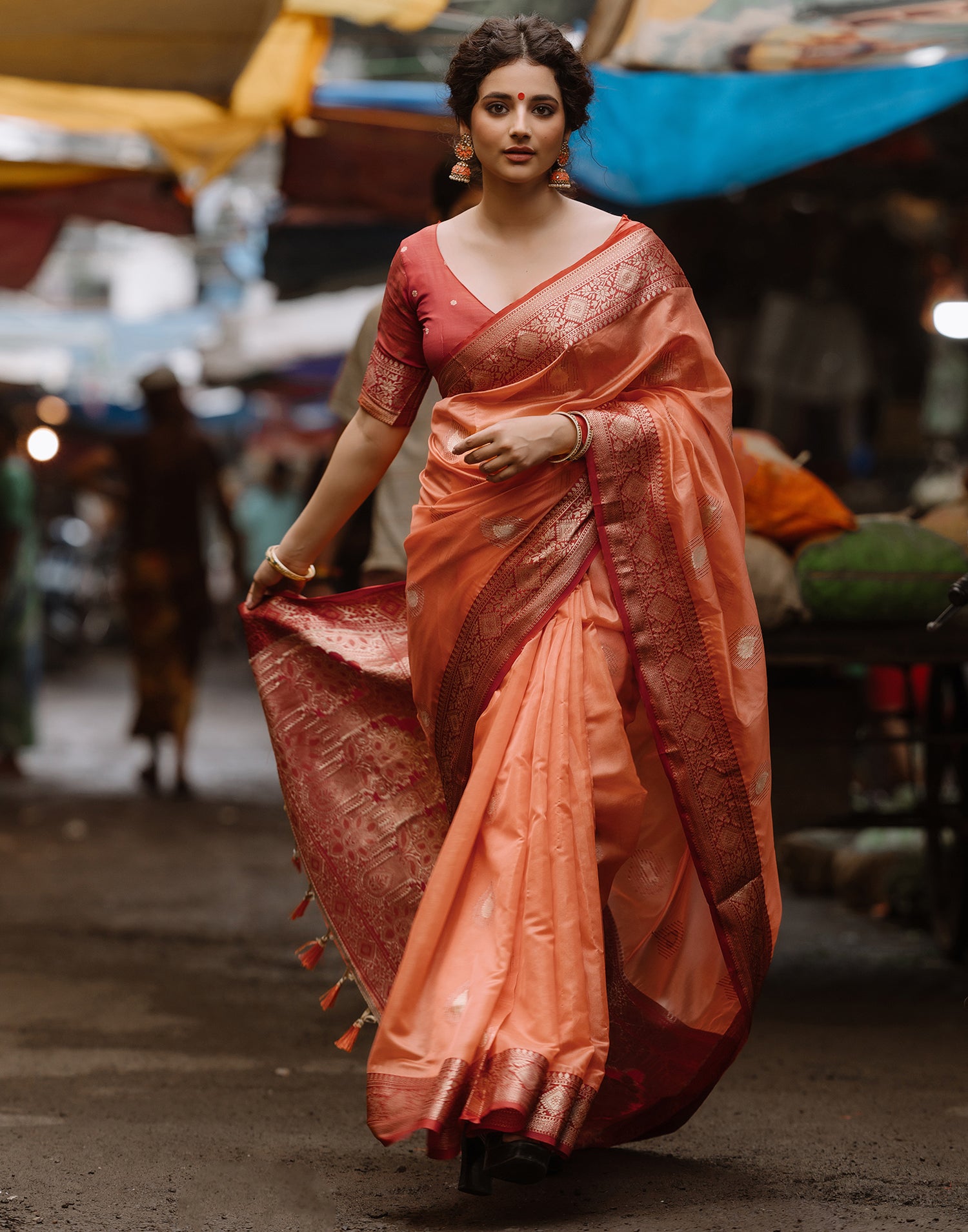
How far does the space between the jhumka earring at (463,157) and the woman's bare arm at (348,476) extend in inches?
19.2

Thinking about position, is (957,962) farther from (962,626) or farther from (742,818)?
(742,818)

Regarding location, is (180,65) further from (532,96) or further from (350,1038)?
(350,1038)

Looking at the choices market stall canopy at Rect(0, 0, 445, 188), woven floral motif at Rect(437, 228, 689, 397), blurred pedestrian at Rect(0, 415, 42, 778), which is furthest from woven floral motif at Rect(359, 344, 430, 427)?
blurred pedestrian at Rect(0, 415, 42, 778)

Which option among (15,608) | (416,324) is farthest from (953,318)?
(15,608)

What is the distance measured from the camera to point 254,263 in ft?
44.5

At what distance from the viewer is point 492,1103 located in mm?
2678

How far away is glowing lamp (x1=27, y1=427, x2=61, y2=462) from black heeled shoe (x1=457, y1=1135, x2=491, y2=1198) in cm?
612

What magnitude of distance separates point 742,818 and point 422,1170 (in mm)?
929

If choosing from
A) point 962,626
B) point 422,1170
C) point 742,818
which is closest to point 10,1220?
point 422,1170

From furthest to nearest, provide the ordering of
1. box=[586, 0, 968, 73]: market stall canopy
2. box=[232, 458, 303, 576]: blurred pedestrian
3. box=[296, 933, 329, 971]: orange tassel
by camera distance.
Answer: box=[232, 458, 303, 576]: blurred pedestrian
box=[586, 0, 968, 73]: market stall canopy
box=[296, 933, 329, 971]: orange tassel

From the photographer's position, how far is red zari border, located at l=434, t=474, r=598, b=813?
297cm

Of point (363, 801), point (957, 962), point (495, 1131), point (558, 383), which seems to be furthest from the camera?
point (957, 962)

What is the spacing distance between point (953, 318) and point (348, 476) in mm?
1522

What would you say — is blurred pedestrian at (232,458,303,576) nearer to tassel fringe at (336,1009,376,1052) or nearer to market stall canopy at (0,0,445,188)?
market stall canopy at (0,0,445,188)
